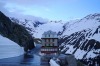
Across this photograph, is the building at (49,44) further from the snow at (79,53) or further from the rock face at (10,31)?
the snow at (79,53)

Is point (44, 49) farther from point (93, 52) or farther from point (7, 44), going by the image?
point (93, 52)

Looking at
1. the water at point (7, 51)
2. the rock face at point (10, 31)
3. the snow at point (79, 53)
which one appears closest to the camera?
the water at point (7, 51)

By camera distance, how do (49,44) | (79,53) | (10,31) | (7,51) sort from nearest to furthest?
(7,51) → (49,44) → (10,31) → (79,53)

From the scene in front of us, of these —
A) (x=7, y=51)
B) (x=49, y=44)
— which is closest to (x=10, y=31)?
(x=49, y=44)

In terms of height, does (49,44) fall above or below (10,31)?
below

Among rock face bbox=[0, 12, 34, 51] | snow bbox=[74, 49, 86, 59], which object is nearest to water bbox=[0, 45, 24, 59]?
rock face bbox=[0, 12, 34, 51]

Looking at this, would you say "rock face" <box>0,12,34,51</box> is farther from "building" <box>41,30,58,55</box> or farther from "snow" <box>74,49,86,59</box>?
"snow" <box>74,49,86,59</box>

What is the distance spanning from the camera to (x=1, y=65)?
20.6 metres

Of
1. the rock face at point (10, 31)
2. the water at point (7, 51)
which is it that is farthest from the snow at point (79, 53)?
the water at point (7, 51)

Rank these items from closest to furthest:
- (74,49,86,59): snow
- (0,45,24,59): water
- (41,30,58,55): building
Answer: (0,45,24,59): water < (41,30,58,55): building < (74,49,86,59): snow

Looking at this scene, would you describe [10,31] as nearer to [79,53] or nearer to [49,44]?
[49,44]

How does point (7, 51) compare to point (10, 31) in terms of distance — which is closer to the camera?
point (7, 51)

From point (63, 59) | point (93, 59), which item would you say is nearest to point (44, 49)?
point (63, 59)

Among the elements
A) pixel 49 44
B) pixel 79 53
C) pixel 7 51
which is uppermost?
pixel 7 51
